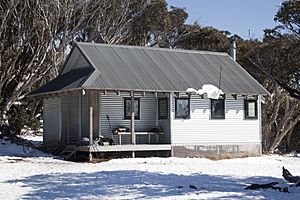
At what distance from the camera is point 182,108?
83.9 ft

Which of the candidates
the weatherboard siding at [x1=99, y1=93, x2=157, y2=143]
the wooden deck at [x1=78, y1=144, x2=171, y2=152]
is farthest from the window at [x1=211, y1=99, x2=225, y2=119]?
the wooden deck at [x1=78, y1=144, x2=171, y2=152]

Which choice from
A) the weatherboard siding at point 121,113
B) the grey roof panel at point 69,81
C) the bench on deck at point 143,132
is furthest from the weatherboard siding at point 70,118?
the bench on deck at point 143,132

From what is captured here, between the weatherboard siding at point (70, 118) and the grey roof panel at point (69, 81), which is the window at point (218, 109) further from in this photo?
the weatherboard siding at point (70, 118)

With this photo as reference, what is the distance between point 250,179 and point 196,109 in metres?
8.13

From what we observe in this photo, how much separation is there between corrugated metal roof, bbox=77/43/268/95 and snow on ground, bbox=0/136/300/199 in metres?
3.35

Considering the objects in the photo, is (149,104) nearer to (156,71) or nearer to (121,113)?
(121,113)

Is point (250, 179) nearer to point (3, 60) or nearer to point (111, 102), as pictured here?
point (111, 102)

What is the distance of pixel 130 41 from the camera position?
4503 cm

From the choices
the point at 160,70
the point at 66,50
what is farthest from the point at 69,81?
the point at 66,50

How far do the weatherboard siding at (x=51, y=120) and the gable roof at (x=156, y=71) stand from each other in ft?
3.80

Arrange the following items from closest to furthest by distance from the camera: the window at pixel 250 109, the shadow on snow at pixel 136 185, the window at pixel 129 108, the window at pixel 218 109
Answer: the shadow on snow at pixel 136 185 < the window at pixel 129 108 < the window at pixel 218 109 < the window at pixel 250 109

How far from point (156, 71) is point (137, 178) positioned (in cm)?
986

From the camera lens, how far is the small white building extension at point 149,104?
24500 mm

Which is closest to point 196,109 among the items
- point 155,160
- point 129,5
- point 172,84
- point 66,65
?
point 172,84
